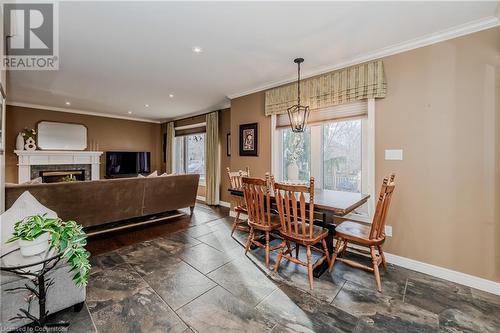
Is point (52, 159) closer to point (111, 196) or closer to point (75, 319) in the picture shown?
point (111, 196)

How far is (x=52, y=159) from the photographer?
18.4 ft

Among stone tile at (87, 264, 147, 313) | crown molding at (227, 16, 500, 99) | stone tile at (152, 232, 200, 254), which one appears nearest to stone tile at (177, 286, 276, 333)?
stone tile at (87, 264, 147, 313)

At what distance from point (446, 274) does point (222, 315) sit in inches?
91.5

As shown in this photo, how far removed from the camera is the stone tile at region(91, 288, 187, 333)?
62.4 inches

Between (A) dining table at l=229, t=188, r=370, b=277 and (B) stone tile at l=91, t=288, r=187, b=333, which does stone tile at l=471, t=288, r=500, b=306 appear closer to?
(A) dining table at l=229, t=188, r=370, b=277

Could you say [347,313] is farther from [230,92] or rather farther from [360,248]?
[230,92]

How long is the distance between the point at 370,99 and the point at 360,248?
74.7 inches

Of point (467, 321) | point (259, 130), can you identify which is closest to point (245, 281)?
point (467, 321)

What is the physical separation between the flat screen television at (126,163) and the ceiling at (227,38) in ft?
9.49

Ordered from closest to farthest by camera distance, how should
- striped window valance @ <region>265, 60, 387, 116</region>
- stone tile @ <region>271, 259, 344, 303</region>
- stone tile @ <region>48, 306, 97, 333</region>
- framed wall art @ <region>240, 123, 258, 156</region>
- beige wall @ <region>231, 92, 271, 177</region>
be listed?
stone tile @ <region>48, 306, 97, 333</region>, stone tile @ <region>271, 259, 344, 303</region>, striped window valance @ <region>265, 60, 387, 116</region>, beige wall @ <region>231, 92, 271, 177</region>, framed wall art @ <region>240, 123, 258, 156</region>

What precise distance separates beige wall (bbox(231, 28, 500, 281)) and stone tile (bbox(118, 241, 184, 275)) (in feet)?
8.74

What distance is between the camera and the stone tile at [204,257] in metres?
2.47

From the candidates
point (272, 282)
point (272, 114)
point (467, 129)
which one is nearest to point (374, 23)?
point (467, 129)

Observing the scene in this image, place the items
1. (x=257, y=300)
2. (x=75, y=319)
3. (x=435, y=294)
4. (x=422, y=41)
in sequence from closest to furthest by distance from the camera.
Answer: (x=75, y=319), (x=257, y=300), (x=435, y=294), (x=422, y=41)
